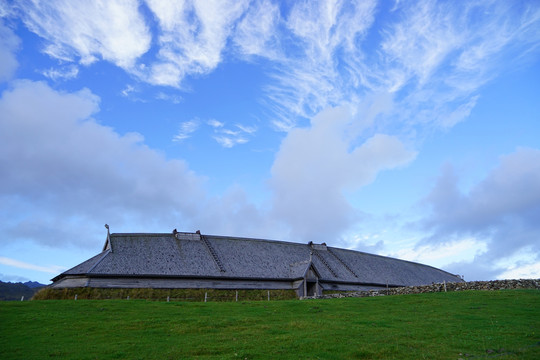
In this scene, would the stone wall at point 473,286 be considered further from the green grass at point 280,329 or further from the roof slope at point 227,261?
the roof slope at point 227,261

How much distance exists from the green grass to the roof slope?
1401 cm

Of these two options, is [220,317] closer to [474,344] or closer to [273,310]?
[273,310]

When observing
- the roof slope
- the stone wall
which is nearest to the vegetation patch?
the roof slope

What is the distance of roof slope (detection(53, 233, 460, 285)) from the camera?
161 ft

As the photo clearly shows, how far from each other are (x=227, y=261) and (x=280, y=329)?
3306cm

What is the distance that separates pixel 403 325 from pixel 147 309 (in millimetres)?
18877

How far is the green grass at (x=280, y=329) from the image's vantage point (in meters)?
17.5

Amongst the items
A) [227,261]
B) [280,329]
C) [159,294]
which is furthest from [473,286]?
[159,294]

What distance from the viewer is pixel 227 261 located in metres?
55.0

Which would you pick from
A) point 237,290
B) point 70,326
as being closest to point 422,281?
point 237,290

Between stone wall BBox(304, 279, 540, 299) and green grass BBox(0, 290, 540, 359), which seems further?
stone wall BBox(304, 279, 540, 299)

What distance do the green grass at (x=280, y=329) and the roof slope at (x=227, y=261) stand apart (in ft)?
46.0

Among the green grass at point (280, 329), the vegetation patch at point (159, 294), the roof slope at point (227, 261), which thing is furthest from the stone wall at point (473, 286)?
the roof slope at point (227, 261)

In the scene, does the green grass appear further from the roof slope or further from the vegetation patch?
the roof slope
